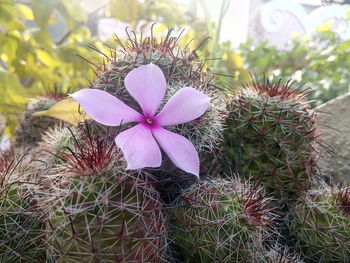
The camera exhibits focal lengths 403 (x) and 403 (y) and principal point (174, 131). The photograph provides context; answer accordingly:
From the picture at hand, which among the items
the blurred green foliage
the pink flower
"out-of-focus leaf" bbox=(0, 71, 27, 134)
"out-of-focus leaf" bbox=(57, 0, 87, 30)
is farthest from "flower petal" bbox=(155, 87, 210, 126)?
the blurred green foliage

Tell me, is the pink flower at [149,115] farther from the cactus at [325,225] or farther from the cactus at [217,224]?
the cactus at [325,225]

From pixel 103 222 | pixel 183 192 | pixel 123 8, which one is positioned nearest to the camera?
pixel 103 222

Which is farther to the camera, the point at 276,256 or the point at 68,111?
the point at 68,111

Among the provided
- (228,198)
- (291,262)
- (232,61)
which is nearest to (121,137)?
(228,198)

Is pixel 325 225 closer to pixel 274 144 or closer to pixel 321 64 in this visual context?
pixel 274 144

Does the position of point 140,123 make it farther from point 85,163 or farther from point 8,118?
point 8,118

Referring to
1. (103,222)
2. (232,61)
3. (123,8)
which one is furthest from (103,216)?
(232,61)

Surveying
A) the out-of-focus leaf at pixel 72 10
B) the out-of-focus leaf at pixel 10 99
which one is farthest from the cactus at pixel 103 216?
the out-of-focus leaf at pixel 72 10
